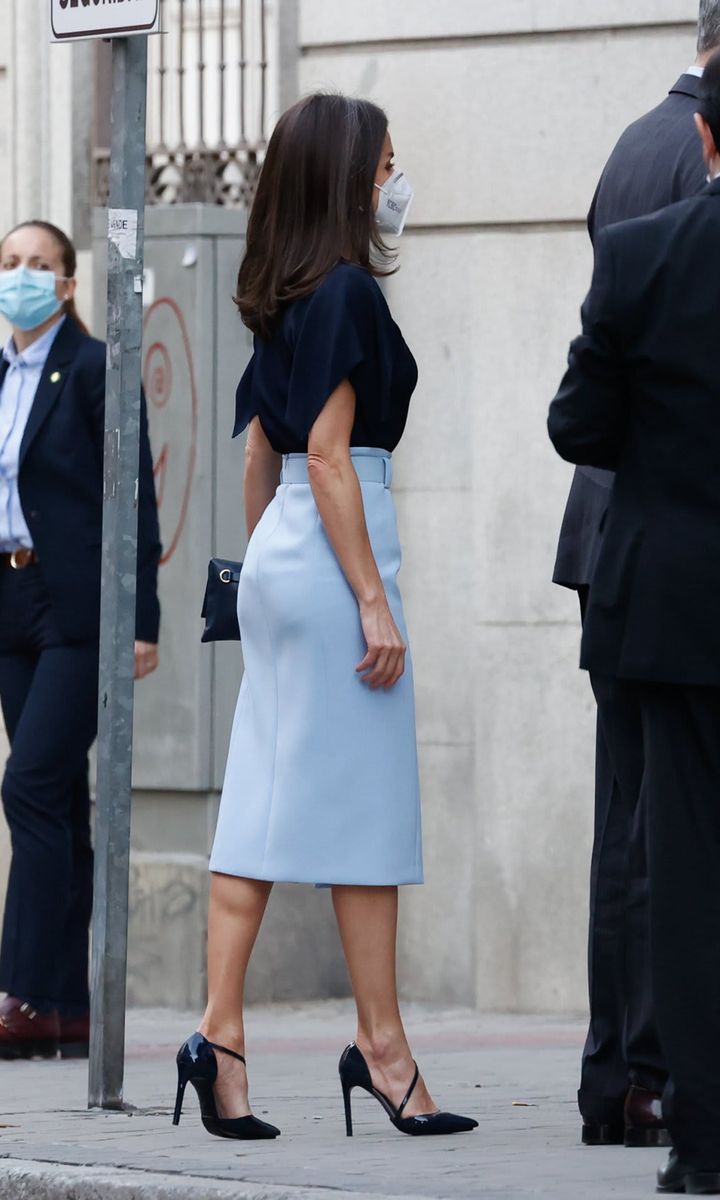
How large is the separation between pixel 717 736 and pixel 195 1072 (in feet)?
4.43

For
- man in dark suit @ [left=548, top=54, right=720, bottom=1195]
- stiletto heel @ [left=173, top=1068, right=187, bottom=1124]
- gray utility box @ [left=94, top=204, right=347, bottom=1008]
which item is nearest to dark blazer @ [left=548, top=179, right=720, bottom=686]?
man in dark suit @ [left=548, top=54, right=720, bottom=1195]

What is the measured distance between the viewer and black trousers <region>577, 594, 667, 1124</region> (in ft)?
15.9

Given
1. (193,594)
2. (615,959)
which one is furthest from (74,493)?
(615,959)

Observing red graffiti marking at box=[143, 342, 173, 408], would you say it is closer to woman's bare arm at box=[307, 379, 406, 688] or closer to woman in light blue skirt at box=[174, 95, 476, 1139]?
woman in light blue skirt at box=[174, 95, 476, 1139]

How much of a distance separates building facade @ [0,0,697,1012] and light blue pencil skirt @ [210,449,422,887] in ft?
9.35

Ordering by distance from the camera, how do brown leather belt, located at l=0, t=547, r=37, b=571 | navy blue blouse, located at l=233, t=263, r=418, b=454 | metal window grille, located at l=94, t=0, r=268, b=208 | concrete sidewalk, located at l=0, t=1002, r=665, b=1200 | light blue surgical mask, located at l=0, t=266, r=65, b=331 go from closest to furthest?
concrete sidewalk, located at l=0, t=1002, r=665, b=1200 → navy blue blouse, located at l=233, t=263, r=418, b=454 → brown leather belt, located at l=0, t=547, r=37, b=571 → light blue surgical mask, located at l=0, t=266, r=65, b=331 → metal window grille, located at l=94, t=0, r=268, b=208

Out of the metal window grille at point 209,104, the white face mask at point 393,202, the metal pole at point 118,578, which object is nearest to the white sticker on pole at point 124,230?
the metal pole at point 118,578

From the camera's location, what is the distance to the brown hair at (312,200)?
5.14 meters

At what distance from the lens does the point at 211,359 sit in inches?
320

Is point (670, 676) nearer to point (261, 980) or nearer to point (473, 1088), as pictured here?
point (473, 1088)

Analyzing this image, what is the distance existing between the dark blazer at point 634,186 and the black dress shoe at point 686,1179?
3.84 feet

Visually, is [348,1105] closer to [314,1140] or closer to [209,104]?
[314,1140]

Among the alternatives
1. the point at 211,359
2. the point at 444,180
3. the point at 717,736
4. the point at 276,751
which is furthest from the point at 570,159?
the point at 717,736

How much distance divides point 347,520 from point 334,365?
296 mm
